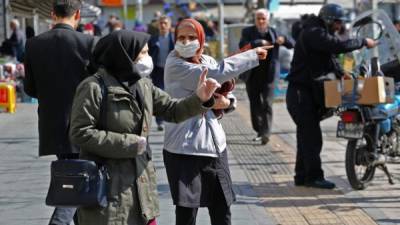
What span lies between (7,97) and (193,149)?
36.4 ft

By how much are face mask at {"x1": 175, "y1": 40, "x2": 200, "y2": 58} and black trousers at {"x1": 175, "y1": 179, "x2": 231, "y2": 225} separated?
0.82m

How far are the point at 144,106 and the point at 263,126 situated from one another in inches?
282

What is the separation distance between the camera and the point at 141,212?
4.24m

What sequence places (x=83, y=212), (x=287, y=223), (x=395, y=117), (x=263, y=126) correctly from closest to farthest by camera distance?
(x=83, y=212) < (x=287, y=223) < (x=395, y=117) < (x=263, y=126)

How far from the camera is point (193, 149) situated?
510 centimetres

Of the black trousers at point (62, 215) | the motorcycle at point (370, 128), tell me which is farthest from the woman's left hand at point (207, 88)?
the motorcycle at point (370, 128)

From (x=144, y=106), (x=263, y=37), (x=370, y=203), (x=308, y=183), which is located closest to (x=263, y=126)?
(x=263, y=37)

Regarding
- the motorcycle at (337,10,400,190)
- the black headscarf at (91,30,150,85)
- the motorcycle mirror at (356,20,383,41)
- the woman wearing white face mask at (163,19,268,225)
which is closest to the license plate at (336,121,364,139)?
the motorcycle at (337,10,400,190)

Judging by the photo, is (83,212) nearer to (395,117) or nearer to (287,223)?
(287,223)

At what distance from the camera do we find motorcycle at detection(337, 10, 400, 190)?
311 inches

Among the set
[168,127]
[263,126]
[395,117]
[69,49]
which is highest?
[69,49]

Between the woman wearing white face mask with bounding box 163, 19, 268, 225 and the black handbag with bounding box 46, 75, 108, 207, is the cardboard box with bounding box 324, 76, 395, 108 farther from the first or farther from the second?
the black handbag with bounding box 46, 75, 108, 207

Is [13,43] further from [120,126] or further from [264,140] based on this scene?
[120,126]

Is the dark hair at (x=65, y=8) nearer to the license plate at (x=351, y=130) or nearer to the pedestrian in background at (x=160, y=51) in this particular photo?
the license plate at (x=351, y=130)
